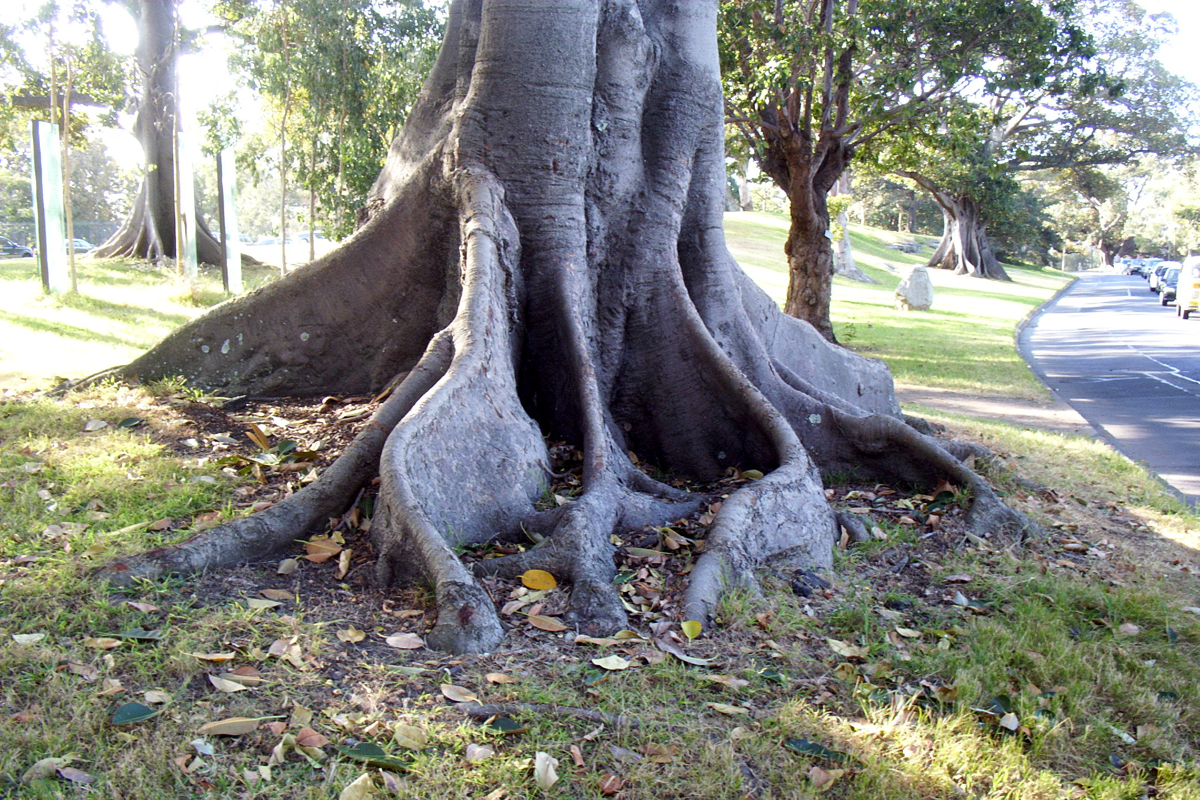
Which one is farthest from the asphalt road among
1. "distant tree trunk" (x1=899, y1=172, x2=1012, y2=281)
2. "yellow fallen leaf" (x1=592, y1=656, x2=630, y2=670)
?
"distant tree trunk" (x1=899, y1=172, x2=1012, y2=281)

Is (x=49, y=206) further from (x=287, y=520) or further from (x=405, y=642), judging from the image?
(x=405, y=642)

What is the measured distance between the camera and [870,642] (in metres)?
3.78

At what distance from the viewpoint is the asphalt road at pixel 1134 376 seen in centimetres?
989

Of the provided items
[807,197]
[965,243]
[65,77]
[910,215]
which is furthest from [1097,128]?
[65,77]

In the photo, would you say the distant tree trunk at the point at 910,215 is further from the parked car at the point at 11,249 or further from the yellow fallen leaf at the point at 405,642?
the yellow fallen leaf at the point at 405,642

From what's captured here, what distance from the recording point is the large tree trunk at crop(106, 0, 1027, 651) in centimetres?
423

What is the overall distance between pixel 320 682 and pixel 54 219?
14702 millimetres

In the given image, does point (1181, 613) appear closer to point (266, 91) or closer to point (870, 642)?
point (870, 642)

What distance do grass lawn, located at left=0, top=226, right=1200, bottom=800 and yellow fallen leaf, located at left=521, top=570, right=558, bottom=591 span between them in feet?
0.11

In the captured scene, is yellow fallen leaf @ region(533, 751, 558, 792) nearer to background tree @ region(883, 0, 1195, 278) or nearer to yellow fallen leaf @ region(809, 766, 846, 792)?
yellow fallen leaf @ region(809, 766, 846, 792)

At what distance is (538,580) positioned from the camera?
154 inches

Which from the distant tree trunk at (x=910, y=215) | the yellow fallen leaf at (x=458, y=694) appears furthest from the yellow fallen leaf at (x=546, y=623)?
the distant tree trunk at (x=910, y=215)

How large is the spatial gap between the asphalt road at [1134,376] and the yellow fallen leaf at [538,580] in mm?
6174

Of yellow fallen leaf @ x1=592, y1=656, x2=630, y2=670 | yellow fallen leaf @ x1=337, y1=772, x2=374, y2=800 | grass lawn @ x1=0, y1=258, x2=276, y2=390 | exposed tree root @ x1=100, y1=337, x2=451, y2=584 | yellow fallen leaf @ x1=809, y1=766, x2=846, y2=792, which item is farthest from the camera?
grass lawn @ x1=0, y1=258, x2=276, y2=390
